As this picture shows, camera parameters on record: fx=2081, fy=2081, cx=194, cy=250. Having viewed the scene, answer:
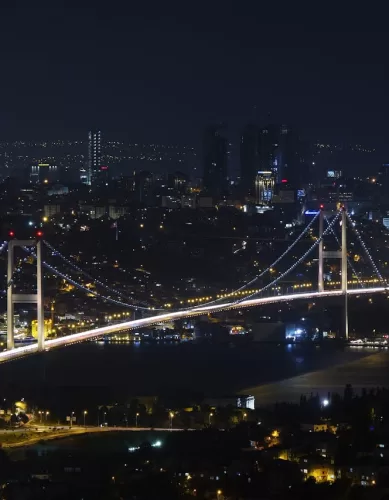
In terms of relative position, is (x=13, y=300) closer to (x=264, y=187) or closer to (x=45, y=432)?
(x=45, y=432)

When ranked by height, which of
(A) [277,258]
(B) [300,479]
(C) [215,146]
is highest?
(C) [215,146]

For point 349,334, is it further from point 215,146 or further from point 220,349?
point 215,146

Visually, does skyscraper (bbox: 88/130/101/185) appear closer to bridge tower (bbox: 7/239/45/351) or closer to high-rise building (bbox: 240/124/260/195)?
high-rise building (bbox: 240/124/260/195)

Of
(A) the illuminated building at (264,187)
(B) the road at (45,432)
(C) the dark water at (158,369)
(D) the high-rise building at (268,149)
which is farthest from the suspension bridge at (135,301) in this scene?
(D) the high-rise building at (268,149)

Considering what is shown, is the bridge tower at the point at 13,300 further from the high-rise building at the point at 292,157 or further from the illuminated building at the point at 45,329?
the high-rise building at the point at 292,157

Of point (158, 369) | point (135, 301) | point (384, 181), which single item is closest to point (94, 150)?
point (384, 181)

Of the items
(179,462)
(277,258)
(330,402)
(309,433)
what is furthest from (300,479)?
(277,258)

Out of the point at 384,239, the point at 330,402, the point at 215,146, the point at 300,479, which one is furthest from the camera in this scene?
the point at 215,146
